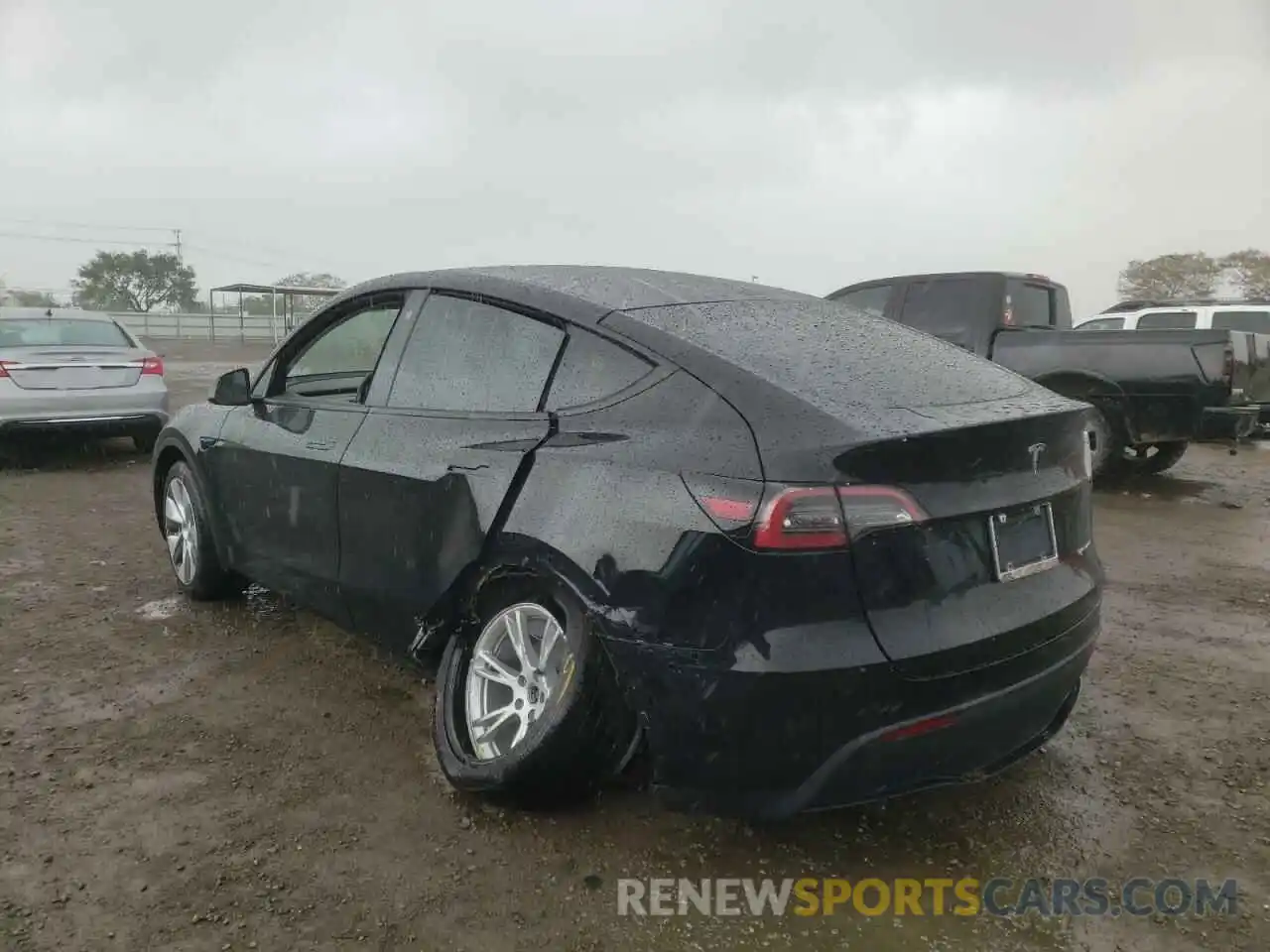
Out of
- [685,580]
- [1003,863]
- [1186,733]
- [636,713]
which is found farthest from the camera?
[1186,733]

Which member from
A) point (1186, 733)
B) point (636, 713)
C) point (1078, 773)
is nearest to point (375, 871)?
point (636, 713)

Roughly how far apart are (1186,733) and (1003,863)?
4.05 ft

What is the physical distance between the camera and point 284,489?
12.0ft

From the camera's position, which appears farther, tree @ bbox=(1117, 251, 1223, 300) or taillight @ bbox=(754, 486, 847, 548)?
tree @ bbox=(1117, 251, 1223, 300)

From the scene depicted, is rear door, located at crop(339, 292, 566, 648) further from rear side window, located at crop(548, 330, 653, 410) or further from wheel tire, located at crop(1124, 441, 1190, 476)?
wheel tire, located at crop(1124, 441, 1190, 476)

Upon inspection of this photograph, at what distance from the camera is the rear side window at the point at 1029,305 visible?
8.81 metres

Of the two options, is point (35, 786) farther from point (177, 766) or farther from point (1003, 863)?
point (1003, 863)

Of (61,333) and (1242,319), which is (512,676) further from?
(1242,319)

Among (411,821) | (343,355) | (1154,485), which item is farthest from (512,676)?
(1154,485)

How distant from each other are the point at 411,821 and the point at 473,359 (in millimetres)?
1395

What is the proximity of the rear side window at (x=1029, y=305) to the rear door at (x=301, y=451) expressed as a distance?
22.0ft

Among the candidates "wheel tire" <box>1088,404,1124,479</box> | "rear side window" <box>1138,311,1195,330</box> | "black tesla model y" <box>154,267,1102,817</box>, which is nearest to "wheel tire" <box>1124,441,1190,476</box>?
"wheel tire" <box>1088,404,1124,479</box>

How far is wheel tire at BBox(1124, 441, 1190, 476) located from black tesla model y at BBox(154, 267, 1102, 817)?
6.51 m

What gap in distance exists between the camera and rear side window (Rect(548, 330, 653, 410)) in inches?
101
